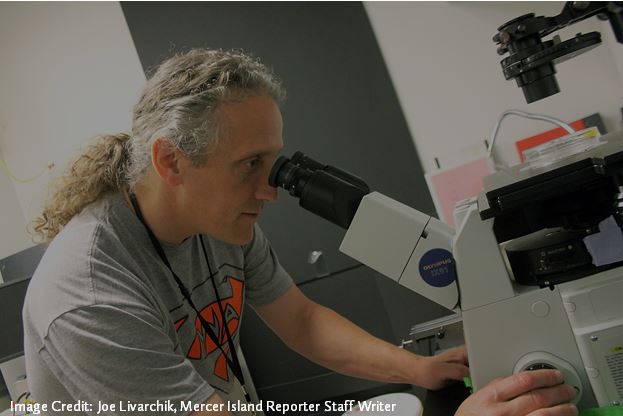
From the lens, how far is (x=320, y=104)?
Answer: 267cm

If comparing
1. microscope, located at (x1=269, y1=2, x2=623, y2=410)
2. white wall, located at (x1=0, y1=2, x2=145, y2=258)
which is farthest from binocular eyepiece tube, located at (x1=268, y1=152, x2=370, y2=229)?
white wall, located at (x1=0, y1=2, x2=145, y2=258)

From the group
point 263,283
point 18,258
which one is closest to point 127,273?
point 263,283

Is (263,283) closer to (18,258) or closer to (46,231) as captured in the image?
(46,231)

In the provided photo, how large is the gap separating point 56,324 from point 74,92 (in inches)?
98.7

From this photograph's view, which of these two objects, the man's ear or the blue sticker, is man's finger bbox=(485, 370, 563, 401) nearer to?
the blue sticker

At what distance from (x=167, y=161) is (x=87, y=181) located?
188 millimetres

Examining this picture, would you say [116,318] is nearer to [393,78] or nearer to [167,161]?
[167,161]

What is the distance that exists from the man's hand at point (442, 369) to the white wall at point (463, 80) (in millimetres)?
1588

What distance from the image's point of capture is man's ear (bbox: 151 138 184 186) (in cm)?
109

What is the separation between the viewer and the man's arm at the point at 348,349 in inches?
40.8

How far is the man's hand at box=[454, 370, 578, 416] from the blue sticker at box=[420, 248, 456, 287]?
0.16 meters

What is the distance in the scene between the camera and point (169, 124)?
3.56ft

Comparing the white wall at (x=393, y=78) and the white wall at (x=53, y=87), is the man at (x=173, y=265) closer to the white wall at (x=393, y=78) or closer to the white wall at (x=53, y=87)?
the white wall at (x=393, y=78)

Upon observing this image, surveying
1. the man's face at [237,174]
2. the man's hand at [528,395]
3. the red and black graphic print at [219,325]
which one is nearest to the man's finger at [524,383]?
the man's hand at [528,395]
